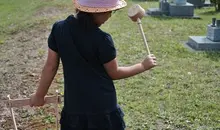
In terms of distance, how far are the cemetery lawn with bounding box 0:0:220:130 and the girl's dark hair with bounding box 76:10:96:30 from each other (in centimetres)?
192

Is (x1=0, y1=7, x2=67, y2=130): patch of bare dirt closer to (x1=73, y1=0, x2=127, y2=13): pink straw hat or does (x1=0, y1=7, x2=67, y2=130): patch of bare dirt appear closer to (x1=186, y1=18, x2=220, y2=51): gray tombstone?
(x1=73, y1=0, x2=127, y2=13): pink straw hat

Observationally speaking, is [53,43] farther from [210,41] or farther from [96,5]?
[210,41]

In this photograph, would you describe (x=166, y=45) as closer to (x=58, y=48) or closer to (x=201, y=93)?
(x=201, y=93)

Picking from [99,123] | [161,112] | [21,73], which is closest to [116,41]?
[21,73]

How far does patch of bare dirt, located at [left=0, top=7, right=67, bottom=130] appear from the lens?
13.2 feet

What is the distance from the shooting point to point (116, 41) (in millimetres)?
7820

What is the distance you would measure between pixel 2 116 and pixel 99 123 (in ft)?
6.93

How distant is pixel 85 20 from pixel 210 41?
5654 mm

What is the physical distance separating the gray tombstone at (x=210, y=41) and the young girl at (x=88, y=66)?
5241mm

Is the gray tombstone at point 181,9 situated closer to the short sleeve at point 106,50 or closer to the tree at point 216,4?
the tree at point 216,4

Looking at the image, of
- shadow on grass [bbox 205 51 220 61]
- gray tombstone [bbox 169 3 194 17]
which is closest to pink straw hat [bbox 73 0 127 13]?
shadow on grass [bbox 205 51 220 61]

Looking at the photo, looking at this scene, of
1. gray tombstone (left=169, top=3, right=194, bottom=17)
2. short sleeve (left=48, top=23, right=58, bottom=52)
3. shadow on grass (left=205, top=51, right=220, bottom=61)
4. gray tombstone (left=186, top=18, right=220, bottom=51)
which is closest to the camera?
short sleeve (left=48, top=23, right=58, bottom=52)

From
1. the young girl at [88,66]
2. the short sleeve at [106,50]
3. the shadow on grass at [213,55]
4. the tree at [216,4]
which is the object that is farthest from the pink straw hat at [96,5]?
the tree at [216,4]

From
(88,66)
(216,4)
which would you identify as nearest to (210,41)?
(88,66)
